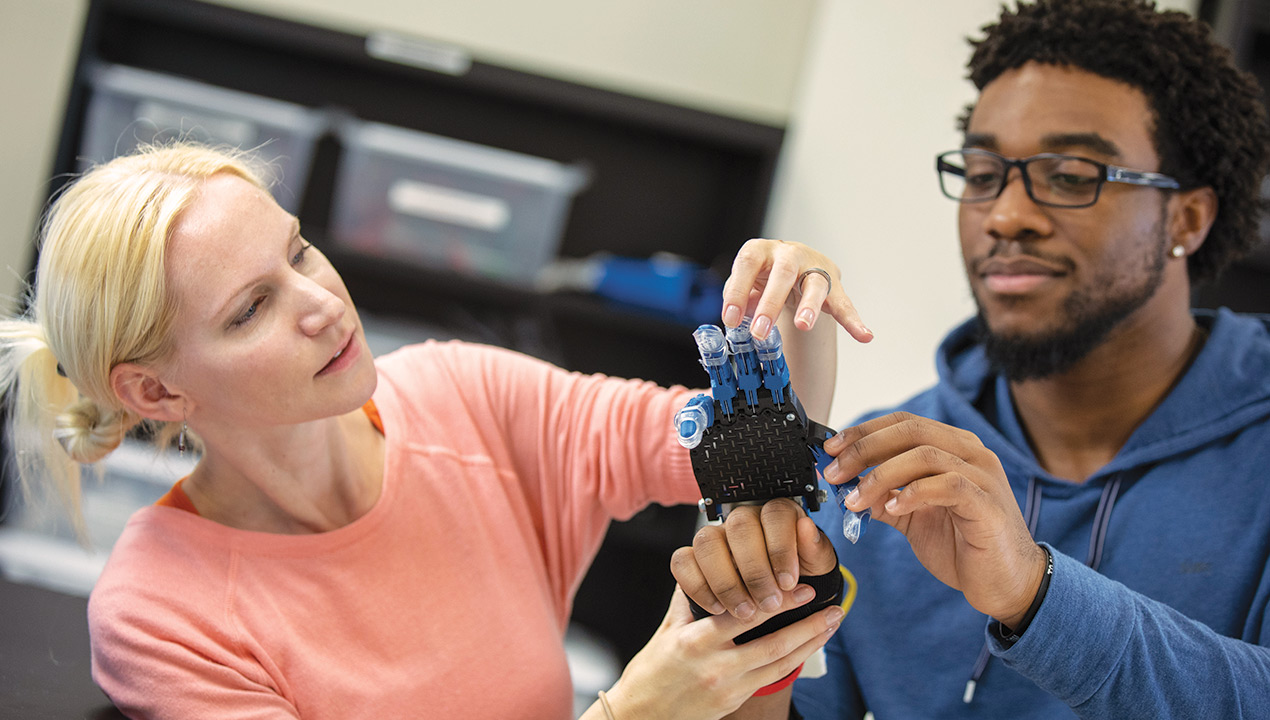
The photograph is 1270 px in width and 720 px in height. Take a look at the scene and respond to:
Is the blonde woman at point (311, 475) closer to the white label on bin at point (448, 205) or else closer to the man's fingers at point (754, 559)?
the man's fingers at point (754, 559)

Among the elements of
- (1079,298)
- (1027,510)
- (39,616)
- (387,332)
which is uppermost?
(1079,298)

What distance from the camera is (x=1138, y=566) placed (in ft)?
3.85

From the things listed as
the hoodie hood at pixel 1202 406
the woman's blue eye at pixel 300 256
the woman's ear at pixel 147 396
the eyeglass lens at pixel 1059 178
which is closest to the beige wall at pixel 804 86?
the hoodie hood at pixel 1202 406

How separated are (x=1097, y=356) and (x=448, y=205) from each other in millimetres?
1579

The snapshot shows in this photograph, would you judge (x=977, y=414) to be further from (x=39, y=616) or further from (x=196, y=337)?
(x=39, y=616)

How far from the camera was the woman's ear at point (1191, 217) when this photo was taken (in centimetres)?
132

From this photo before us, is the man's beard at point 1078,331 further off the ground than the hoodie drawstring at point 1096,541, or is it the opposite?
the man's beard at point 1078,331

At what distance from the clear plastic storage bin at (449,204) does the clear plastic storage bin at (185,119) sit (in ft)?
0.45

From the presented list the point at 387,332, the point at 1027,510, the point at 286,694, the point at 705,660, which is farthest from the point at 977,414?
the point at 387,332

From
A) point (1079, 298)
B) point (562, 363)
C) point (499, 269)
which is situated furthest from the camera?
point (562, 363)

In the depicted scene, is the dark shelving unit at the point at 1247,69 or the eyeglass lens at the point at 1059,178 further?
the dark shelving unit at the point at 1247,69

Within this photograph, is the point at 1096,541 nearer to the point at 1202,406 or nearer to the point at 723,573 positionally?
the point at 1202,406

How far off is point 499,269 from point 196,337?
55.1 inches

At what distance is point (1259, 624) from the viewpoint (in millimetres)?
1087
